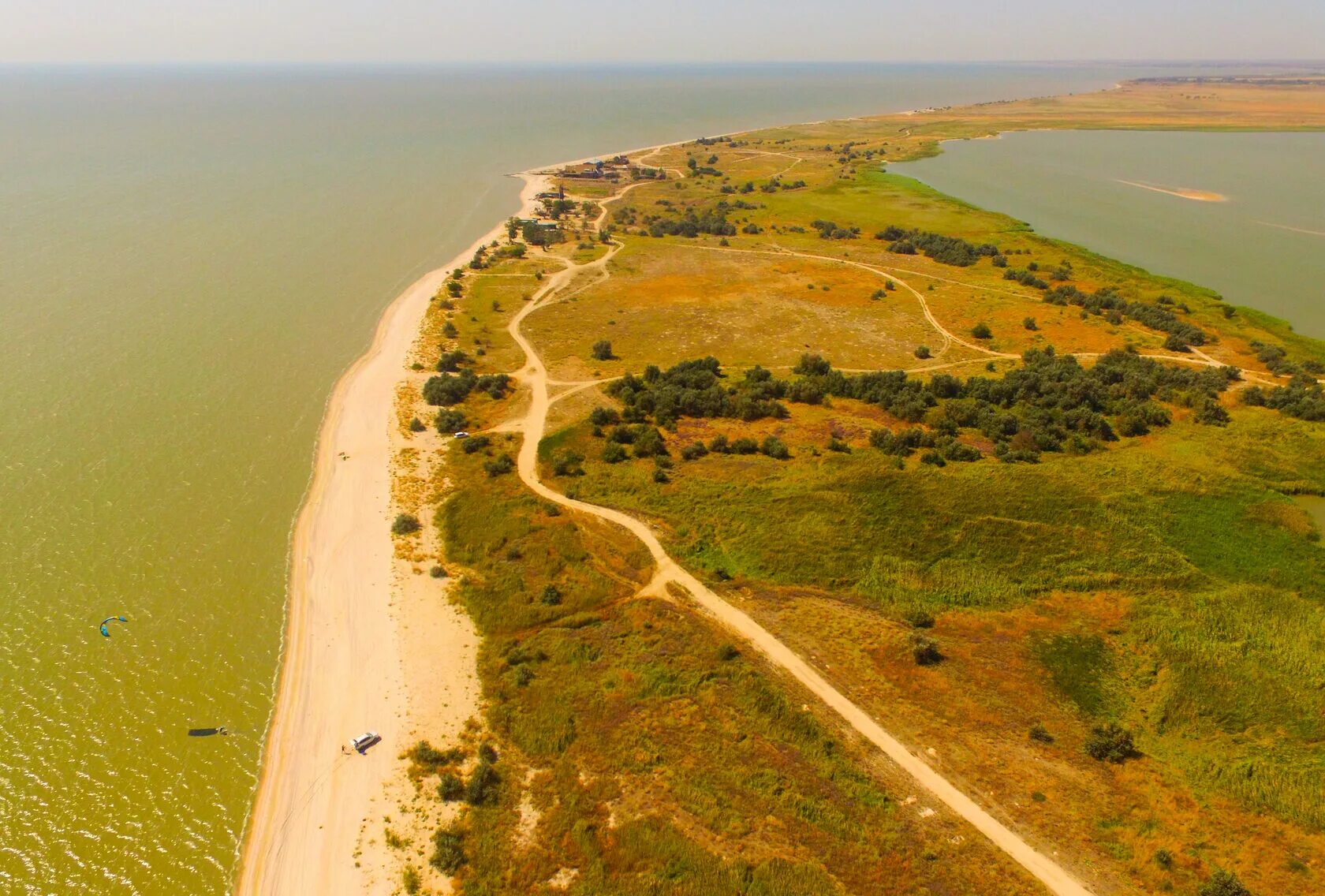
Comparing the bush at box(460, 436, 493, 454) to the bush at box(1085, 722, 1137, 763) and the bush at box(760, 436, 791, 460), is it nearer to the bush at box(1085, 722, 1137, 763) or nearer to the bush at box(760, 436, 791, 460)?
the bush at box(760, 436, 791, 460)

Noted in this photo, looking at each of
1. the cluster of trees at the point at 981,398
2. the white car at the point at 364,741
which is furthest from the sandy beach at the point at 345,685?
the cluster of trees at the point at 981,398

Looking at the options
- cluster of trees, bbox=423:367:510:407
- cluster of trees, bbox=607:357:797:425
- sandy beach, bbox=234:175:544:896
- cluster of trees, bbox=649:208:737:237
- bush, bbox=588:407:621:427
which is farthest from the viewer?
cluster of trees, bbox=649:208:737:237

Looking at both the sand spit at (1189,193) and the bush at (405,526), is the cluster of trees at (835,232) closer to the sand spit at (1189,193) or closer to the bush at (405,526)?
the sand spit at (1189,193)

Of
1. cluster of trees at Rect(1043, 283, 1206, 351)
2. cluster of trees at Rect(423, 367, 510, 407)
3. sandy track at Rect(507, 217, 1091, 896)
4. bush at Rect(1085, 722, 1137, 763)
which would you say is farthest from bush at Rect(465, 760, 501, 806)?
cluster of trees at Rect(1043, 283, 1206, 351)

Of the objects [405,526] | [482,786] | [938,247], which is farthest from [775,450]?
[938,247]

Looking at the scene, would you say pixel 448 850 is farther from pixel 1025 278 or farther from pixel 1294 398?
pixel 1025 278

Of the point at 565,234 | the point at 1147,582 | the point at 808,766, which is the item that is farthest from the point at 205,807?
the point at 565,234
